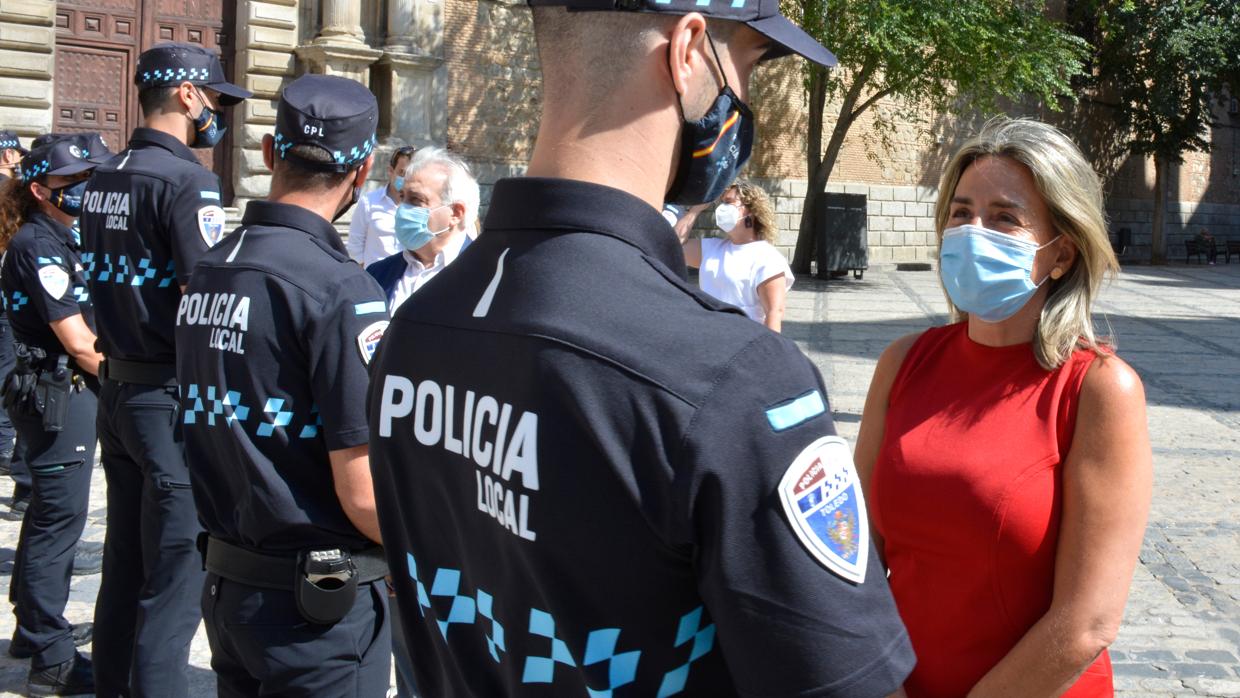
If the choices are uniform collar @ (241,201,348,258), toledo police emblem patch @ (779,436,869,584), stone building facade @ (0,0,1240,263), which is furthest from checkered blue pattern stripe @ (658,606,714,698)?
stone building facade @ (0,0,1240,263)

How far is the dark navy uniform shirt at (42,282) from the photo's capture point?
5.16 m

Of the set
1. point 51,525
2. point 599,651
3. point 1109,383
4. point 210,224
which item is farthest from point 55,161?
point 599,651

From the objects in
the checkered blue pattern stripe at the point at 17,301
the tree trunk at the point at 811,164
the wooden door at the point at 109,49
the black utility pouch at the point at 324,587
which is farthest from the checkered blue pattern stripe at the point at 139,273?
the tree trunk at the point at 811,164

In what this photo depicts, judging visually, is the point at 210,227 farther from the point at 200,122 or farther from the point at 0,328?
the point at 0,328

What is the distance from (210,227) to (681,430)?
3288 millimetres

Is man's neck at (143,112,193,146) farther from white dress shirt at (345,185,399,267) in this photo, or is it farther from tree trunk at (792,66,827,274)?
tree trunk at (792,66,827,274)

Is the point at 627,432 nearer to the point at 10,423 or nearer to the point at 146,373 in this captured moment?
the point at 146,373

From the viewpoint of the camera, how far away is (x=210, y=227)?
13.3ft

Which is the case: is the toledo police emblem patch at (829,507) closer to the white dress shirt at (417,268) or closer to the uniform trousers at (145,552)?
the uniform trousers at (145,552)

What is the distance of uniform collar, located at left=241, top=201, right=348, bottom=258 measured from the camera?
9.37 ft

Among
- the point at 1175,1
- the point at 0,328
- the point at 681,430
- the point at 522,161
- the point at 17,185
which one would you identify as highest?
the point at 1175,1

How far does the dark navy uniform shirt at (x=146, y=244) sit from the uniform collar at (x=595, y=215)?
2.89m

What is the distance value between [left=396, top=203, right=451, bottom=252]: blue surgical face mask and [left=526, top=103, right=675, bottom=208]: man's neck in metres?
3.45

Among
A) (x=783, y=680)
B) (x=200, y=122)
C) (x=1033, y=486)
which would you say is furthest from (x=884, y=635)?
(x=200, y=122)
